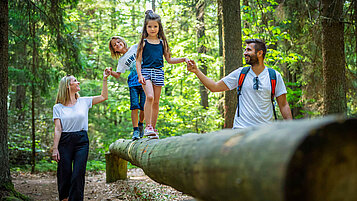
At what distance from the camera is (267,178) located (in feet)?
4.22

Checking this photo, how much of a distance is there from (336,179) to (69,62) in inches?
404

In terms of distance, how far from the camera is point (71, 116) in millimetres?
5129

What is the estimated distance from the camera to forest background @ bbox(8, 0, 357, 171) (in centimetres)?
996

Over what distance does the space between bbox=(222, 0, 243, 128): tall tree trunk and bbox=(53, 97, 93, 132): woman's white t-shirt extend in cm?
372

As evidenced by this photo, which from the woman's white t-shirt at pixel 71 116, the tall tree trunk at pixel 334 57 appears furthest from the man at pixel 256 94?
the tall tree trunk at pixel 334 57

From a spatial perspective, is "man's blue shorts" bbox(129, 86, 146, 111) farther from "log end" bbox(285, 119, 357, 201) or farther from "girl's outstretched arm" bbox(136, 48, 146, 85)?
"log end" bbox(285, 119, 357, 201)

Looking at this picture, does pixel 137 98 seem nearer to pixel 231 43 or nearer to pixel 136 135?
pixel 136 135

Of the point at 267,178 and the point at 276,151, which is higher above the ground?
the point at 276,151

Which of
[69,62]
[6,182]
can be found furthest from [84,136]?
[69,62]

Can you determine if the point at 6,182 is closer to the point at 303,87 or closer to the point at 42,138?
the point at 42,138

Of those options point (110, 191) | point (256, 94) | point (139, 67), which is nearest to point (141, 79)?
point (139, 67)

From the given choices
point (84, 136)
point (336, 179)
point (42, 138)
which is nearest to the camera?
point (336, 179)

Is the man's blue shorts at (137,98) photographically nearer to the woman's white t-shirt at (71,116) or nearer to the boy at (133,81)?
the boy at (133,81)

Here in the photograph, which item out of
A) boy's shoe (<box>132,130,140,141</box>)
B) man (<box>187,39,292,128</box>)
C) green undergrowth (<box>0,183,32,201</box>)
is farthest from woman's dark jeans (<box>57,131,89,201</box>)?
man (<box>187,39,292,128</box>)
